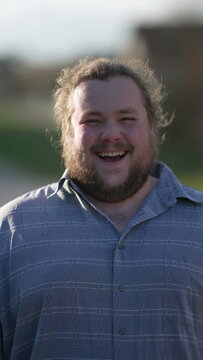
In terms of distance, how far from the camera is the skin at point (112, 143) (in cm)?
388

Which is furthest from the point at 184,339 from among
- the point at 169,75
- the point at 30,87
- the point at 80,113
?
the point at 30,87

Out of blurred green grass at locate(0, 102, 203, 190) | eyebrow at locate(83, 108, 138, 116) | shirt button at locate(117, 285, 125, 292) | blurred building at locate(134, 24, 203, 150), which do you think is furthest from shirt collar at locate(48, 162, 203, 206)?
blurred building at locate(134, 24, 203, 150)

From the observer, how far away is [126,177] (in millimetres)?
3906

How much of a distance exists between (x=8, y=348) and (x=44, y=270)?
41 centimetres

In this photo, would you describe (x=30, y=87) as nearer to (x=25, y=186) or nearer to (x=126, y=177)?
(x=25, y=186)

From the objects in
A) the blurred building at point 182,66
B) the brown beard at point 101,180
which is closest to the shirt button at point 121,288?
the brown beard at point 101,180

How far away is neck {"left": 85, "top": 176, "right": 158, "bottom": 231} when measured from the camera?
3895 millimetres

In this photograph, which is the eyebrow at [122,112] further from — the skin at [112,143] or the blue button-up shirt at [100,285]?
the blue button-up shirt at [100,285]

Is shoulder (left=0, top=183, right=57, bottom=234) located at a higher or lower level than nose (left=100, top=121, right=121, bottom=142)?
lower

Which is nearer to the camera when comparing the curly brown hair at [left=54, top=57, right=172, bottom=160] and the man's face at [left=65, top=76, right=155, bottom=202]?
the man's face at [left=65, top=76, right=155, bottom=202]

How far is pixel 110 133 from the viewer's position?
3848 mm

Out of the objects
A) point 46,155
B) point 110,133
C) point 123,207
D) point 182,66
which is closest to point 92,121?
point 110,133

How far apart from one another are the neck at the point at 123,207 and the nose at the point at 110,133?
1.02ft

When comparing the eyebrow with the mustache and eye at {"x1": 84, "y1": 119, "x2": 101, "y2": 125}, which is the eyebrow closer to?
eye at {"x1": 84, "y1": 119, "x2": 101, "y2": 125}
